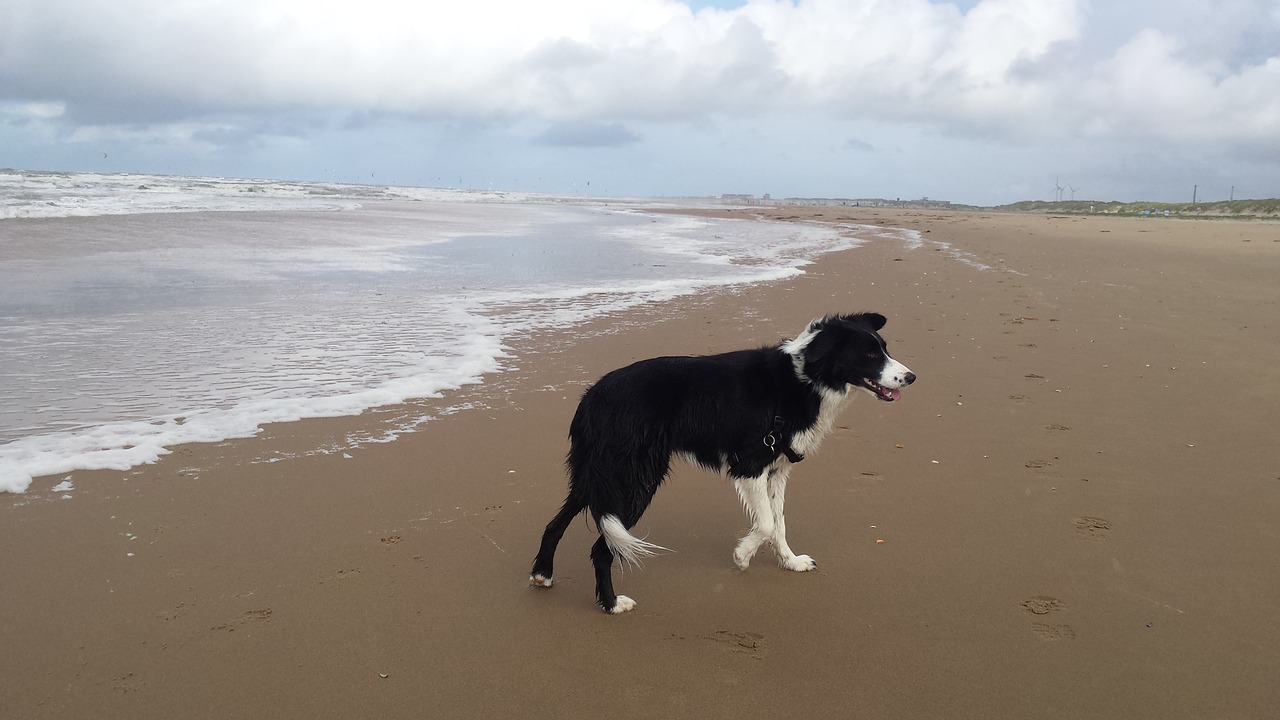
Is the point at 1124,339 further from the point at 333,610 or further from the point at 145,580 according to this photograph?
the point at 145,580

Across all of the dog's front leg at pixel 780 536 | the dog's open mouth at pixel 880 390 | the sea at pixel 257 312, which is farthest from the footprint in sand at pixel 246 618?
the dog's open mouth at pixel 880 390

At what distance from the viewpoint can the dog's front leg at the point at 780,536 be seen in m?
4.20

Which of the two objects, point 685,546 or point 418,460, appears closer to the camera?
point 685,546

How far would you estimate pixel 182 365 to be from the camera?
7680 mm

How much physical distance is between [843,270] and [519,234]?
12.1 metres

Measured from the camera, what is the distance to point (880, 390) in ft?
14.5

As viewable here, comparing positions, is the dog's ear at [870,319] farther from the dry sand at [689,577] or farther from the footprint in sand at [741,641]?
the footprint in sand at [741,641]

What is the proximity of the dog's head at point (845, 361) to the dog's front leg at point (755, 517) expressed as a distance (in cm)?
59

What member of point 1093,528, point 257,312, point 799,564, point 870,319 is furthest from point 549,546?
point 257,312

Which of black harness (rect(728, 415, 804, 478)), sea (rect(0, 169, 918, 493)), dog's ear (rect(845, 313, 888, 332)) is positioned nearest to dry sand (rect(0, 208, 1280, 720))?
black harness (rect(728, 415, 804, 478))

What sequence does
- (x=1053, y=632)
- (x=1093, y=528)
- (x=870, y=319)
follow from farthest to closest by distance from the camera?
(x=870, y=319), (x=1093, y=528), (x=1053, y=632)

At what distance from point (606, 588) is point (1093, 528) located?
2.69 m

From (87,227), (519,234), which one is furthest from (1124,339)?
(87,227)

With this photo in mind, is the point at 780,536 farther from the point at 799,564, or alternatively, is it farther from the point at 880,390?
the point at 880,390
